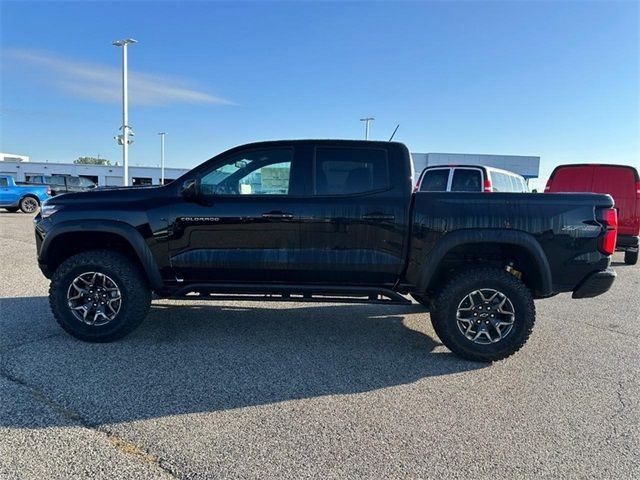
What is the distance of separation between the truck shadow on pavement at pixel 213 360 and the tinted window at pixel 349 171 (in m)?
1.60

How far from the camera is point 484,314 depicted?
159 inches

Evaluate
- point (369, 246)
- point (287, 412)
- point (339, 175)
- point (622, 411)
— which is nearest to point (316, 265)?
point (369, 246)

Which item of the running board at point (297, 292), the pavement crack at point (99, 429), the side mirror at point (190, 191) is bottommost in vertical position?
the pavement crack at point (99, 429)

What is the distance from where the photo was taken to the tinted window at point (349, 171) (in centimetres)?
416

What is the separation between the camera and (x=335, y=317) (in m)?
5.31

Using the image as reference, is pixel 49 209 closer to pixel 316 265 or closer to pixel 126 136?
pixel 316 265

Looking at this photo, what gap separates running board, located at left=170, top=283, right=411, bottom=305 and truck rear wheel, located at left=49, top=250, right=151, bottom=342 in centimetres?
43

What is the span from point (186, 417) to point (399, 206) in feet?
8.32

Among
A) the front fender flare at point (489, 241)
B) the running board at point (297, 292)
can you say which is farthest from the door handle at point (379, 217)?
the running board at point (297, 292)

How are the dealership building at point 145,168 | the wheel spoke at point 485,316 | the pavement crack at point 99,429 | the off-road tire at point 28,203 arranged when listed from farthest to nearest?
the dealership building at point 145,168 < the off-road tire at point 28,203 < the wheel spoke at point 485,316 < the pavement crack at point 99,429

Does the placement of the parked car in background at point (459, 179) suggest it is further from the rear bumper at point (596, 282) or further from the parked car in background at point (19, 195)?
the parked car in background at point (19, 195)

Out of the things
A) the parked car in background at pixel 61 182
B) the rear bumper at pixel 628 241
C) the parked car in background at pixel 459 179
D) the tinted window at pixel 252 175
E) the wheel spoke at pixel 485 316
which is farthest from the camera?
the parked car in background at pixel 61 182

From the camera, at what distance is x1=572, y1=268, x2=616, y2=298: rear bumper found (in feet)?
13.0

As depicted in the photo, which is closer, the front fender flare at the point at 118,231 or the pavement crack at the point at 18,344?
the pavement crack at the point at 18,344
